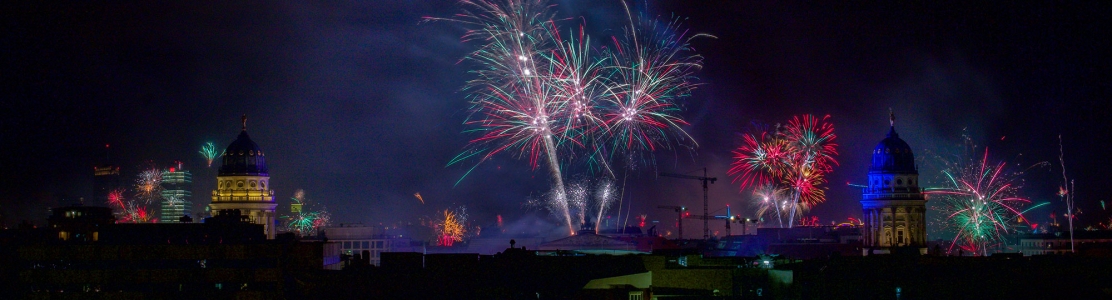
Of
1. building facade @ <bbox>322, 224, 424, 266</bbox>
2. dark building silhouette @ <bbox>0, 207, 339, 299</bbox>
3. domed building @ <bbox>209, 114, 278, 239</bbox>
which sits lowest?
dark building silhouette @ <bbox>0, 207, 339, 299</bbox>

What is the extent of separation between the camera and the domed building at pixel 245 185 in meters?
157

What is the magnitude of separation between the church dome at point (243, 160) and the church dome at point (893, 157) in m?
73.8

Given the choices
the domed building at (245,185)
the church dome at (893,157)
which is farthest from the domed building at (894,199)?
the domed building at (245,185)

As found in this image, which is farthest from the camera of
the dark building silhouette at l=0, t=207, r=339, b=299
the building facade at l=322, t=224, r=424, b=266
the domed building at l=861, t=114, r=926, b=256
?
the building facade at l=322, t=224, r=424, b=266

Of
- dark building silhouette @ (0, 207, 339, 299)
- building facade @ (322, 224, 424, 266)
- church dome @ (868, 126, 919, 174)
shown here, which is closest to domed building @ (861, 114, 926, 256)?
church dome @ (868, 126, 919, 174)

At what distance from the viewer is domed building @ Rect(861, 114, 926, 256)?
166000 millimetres

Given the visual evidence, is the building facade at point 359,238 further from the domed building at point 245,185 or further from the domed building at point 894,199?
the domed building at point 894,199

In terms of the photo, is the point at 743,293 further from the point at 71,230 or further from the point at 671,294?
the point at 71,230

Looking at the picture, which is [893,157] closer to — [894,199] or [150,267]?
[894,199]

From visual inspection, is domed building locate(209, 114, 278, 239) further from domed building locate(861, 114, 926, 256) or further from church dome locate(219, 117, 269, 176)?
domed building locate(861, 114, 926, 256)

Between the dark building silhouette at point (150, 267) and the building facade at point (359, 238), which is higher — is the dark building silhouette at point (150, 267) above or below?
below

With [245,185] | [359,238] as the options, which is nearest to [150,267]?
[245,185]

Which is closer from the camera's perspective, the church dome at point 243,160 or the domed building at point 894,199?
the church dome at point 243,160

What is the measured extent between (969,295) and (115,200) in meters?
126
